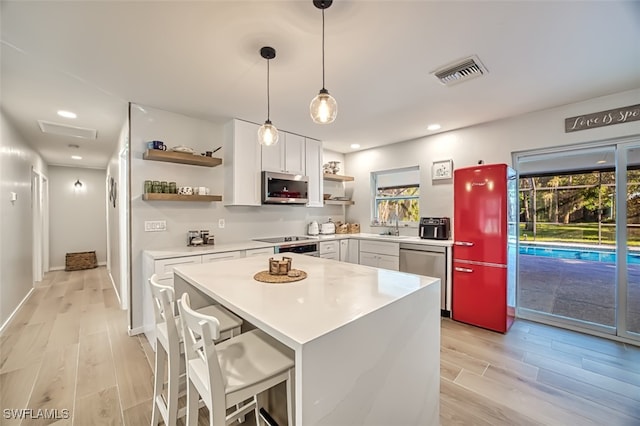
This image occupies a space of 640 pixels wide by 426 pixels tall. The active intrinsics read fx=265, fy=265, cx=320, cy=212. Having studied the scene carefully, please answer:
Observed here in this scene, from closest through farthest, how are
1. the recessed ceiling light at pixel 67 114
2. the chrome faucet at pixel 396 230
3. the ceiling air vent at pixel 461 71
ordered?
the ceiling air vent at pixel 461 71, the recessed ceiling light at pixel 67 114, the chrome faucet at pixel 396 230

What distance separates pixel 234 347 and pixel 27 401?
190 centimetres

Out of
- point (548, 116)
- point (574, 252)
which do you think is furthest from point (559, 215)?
point (548, 116)

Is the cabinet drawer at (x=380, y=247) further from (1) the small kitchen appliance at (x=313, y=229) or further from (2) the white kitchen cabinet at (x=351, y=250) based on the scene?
(1) the small kitchen appliance at (x=313, y=229)

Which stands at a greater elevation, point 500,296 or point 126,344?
point 500,296

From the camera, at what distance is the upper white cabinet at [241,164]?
11.0ft

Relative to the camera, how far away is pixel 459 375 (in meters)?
2.15

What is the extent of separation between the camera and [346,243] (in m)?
4.39

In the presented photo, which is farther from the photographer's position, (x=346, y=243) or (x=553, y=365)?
(x=346, y=243)

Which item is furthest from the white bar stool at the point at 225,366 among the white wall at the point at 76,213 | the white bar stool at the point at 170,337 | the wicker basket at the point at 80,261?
the white wall at the point at 76,213

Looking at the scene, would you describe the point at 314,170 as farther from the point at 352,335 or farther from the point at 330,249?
the point at 352,335

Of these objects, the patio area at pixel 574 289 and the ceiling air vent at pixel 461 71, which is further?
the patio area at pixel 574 289

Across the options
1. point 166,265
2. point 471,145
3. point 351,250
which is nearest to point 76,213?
point 166,265

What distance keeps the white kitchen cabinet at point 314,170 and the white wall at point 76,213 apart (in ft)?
19.2

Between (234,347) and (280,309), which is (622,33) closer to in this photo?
(280,309)
